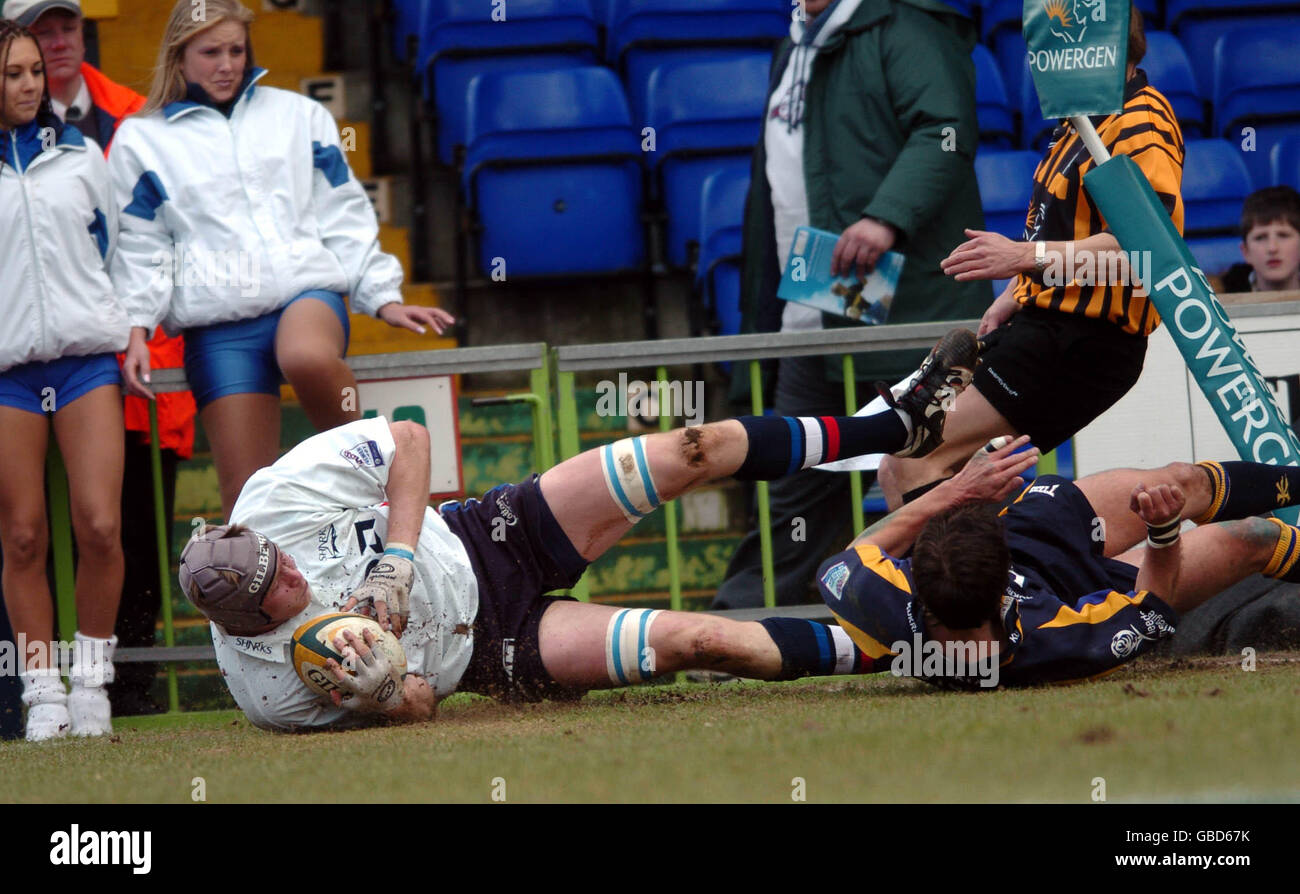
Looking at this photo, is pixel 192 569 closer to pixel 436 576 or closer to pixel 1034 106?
pixel 436 576

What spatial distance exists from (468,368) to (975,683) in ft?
6.93

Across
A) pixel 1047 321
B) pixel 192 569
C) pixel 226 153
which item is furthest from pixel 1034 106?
pixel 192 569

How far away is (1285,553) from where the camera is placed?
4066 mm

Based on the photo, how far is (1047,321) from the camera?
4281 millimetres

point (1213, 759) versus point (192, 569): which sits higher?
point (192, 569)

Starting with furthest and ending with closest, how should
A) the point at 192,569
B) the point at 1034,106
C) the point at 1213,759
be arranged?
the point at 1034,106, the point at 192,569, the point at 1213,759

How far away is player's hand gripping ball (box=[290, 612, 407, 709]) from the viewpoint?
3.50m

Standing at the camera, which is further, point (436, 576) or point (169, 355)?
point (169, 355)

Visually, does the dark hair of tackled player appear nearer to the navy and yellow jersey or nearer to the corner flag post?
the navy and yellow jersey

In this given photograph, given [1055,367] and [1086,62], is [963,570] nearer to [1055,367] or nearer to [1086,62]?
[1055,367]

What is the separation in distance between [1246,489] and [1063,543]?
0.50 metres

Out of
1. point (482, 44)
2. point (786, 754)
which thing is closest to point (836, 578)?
point (786, 754)

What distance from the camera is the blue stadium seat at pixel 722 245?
6.89 metres

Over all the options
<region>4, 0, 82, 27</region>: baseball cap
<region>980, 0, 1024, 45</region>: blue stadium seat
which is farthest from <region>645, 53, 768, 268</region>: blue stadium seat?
<region>4, 0, 82, 27</region>: baseball cap
